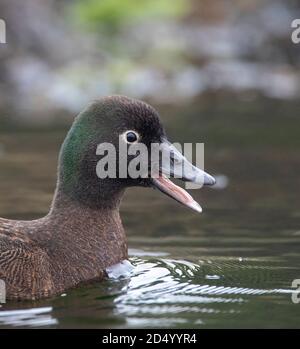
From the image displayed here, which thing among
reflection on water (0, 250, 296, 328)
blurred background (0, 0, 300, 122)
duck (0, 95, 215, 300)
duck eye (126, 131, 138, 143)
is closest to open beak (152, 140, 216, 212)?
duck (0, 95, 215, 300)

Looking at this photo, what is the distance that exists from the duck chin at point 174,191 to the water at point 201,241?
615 mm

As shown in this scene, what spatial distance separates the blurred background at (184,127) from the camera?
883 cm

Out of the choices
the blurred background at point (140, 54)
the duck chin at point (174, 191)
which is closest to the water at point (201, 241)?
the duck chin at point (174, 191)

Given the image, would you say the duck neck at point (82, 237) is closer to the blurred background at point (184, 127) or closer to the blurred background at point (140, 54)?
the blurred background at point (184, 127)

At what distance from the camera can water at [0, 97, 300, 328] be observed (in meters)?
8.27

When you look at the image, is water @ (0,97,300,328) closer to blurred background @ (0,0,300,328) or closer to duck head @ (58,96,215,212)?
blurred background @ (0,0,300,328)

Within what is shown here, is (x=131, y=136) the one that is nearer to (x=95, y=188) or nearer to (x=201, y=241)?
(x=95, y=188)

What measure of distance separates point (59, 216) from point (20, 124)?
35.5ft

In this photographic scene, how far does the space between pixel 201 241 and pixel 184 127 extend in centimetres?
847

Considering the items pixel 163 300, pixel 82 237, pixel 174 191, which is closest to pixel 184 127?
pixel 174 191

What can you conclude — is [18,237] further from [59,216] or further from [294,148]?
[294,148]

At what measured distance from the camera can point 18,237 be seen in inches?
348
